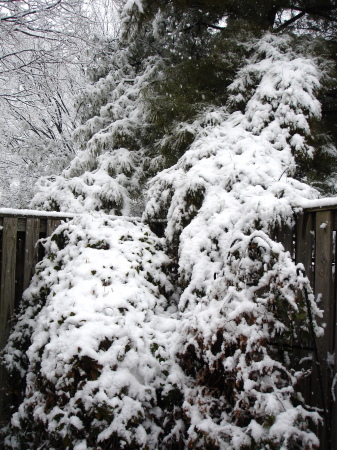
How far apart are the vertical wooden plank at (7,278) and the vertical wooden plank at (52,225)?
34 centimetres

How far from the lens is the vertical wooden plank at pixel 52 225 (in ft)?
11.5

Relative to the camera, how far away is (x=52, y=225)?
355 centimetres

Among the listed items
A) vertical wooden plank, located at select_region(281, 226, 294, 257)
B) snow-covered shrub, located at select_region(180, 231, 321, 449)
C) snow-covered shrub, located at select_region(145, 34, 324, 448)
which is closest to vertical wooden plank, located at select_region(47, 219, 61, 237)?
snow-covered shrub, located at select_region(145, 34, 324, 448)

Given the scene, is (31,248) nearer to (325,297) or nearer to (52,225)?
(52,225)

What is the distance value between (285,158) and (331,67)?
1.80m

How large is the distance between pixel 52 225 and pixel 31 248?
0.32m

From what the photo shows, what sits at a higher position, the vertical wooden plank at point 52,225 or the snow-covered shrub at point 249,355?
the vertical wooden plank at point 52,225

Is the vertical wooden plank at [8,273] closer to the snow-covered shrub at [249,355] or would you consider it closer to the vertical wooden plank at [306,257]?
the snow-covered shrub at [249,355]

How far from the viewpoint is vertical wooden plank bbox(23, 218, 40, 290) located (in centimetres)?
335

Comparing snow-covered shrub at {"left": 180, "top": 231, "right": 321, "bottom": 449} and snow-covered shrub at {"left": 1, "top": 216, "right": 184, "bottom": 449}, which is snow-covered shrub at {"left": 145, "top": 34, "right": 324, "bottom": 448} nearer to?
snow-covered shrub at {"left": 180, "top": 231, "right": 321, "bottom": 449}

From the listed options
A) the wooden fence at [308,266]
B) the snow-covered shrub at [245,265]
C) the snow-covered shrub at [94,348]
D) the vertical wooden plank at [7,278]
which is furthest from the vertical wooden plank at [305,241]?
the vertical wooden plank at [7,278]

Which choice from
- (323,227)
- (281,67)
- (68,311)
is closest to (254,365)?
(323,227)

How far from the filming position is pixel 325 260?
2.31 m

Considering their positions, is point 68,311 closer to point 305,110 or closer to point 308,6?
point 305,110
